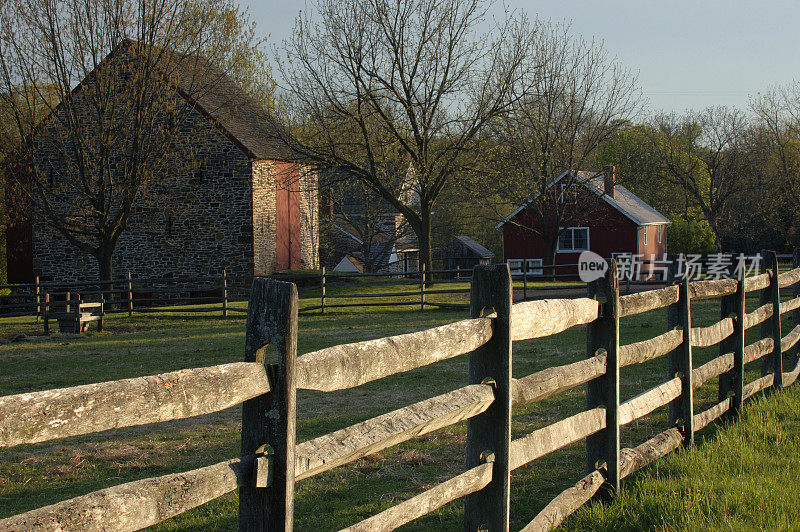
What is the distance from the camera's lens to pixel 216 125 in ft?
98.8

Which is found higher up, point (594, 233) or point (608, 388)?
point (594, 233)

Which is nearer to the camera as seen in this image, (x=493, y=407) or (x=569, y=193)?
(x=493, y=407)

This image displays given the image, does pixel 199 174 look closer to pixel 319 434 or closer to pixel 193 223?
pixel 193 223

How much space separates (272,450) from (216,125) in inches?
1153

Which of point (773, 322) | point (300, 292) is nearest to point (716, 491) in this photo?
point (773, 322)

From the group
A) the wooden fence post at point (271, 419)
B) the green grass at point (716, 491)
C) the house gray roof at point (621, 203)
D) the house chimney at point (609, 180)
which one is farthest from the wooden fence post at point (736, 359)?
the house chimney at point (609, 180)

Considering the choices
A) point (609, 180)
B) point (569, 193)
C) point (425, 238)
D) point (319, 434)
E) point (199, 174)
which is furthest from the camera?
point (609, 180)

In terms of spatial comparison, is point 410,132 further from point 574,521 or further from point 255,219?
point 574,521

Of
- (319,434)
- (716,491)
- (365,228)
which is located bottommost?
(319,434)

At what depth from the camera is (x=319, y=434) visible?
7234mm

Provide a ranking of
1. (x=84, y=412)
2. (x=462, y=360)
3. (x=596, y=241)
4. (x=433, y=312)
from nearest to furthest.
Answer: (x=84, y=412), (x=462, y=360), (x=433, y=312), (x=596, y=241)

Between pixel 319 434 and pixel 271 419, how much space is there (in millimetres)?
5015

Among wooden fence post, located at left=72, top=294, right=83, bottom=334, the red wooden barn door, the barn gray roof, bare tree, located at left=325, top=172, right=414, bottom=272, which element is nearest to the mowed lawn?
wooden fence post, located at left=72, top=294, right=83, bottom=334

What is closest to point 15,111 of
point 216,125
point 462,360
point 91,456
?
point 216,125
